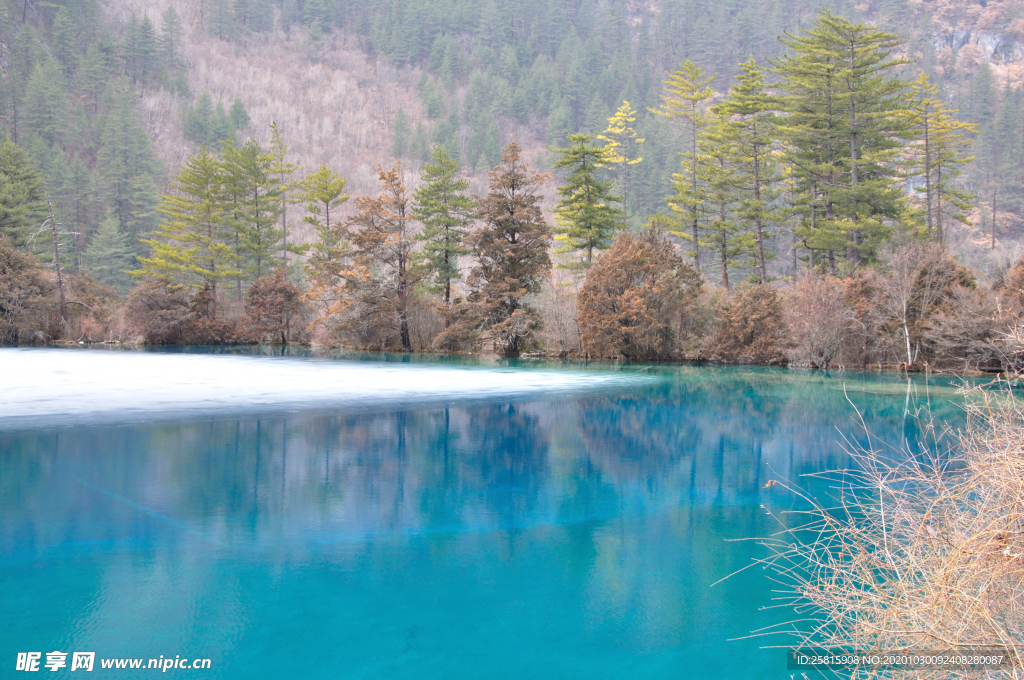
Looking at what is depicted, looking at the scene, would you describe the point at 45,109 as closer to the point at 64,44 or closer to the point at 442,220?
the point at 64,44

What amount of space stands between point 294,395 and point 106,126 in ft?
203

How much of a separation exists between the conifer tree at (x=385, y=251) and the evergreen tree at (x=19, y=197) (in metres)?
26.1

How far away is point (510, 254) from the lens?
105ft

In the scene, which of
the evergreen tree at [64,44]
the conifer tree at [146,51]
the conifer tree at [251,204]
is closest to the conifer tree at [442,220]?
the conifer tree at [251,204]

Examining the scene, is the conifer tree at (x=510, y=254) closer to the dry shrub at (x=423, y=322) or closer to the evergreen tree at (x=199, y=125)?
the dry shrub at (x=423, y=322)

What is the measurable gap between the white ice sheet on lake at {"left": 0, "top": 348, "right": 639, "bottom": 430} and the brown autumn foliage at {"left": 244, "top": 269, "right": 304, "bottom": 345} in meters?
10.3

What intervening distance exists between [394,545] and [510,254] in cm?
2586

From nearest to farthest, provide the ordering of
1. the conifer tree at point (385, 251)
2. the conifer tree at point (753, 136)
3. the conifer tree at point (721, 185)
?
the conifer tree at point (385, 251)
the conifer tree at point (753, 136)
the conifer tree at point (721, 185)

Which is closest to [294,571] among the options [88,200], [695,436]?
[695,436]

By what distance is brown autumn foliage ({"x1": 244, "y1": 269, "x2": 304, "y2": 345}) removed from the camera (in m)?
39.1

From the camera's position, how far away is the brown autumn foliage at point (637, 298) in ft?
95.4

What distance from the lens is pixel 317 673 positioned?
4531mm

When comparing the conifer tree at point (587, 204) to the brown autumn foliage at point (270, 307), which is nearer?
the conifer tree at point (587, 204)

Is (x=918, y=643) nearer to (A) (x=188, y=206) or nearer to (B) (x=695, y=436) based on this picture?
(B) (x=695, y=436)
